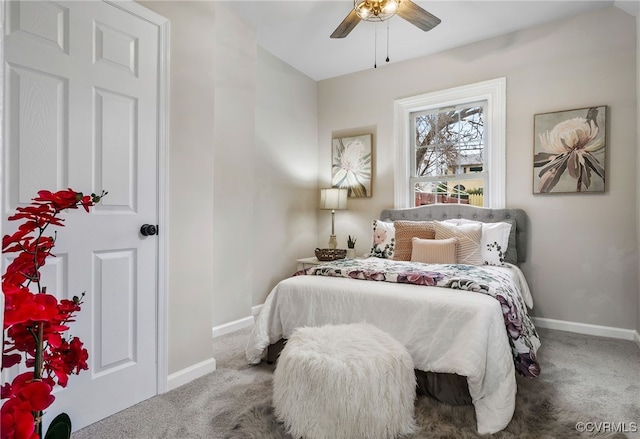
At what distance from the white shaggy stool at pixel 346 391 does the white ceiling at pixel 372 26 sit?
9.05 feet

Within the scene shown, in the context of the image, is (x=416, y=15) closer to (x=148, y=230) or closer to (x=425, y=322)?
(x=425, y=322)

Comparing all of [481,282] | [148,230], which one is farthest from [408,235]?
[148,230]

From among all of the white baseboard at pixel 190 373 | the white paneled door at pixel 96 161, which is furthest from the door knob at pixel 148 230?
the white baseboard at pixel 190 373

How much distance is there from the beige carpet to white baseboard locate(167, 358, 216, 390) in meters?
0.03

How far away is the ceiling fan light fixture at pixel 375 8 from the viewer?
2.55 meters

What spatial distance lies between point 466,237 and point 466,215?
580mm

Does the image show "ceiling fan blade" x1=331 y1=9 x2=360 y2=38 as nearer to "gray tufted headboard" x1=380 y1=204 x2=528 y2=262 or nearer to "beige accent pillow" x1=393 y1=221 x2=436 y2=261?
"beige accent pillow" x1=393 y1=221 x2=436 y2=261

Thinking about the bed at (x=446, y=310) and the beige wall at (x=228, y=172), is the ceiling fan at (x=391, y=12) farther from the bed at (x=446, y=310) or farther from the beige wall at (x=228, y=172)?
the bed at (x=446, y=310)

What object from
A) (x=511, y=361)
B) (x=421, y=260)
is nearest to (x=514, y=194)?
(x=421, y=260)

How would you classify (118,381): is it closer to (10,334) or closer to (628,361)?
(10,334)

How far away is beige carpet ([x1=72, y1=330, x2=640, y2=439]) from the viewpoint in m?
1.78

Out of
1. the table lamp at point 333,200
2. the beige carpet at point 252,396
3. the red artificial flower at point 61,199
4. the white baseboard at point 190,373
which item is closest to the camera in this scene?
the red artificial flower at point 61,199

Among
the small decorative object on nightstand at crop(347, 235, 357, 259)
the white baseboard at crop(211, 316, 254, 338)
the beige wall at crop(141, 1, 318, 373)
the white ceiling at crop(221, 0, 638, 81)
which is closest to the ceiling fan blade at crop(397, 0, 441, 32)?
the white ceiling at crop(221, 0, 638, 81)

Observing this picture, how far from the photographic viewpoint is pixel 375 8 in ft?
8.54
